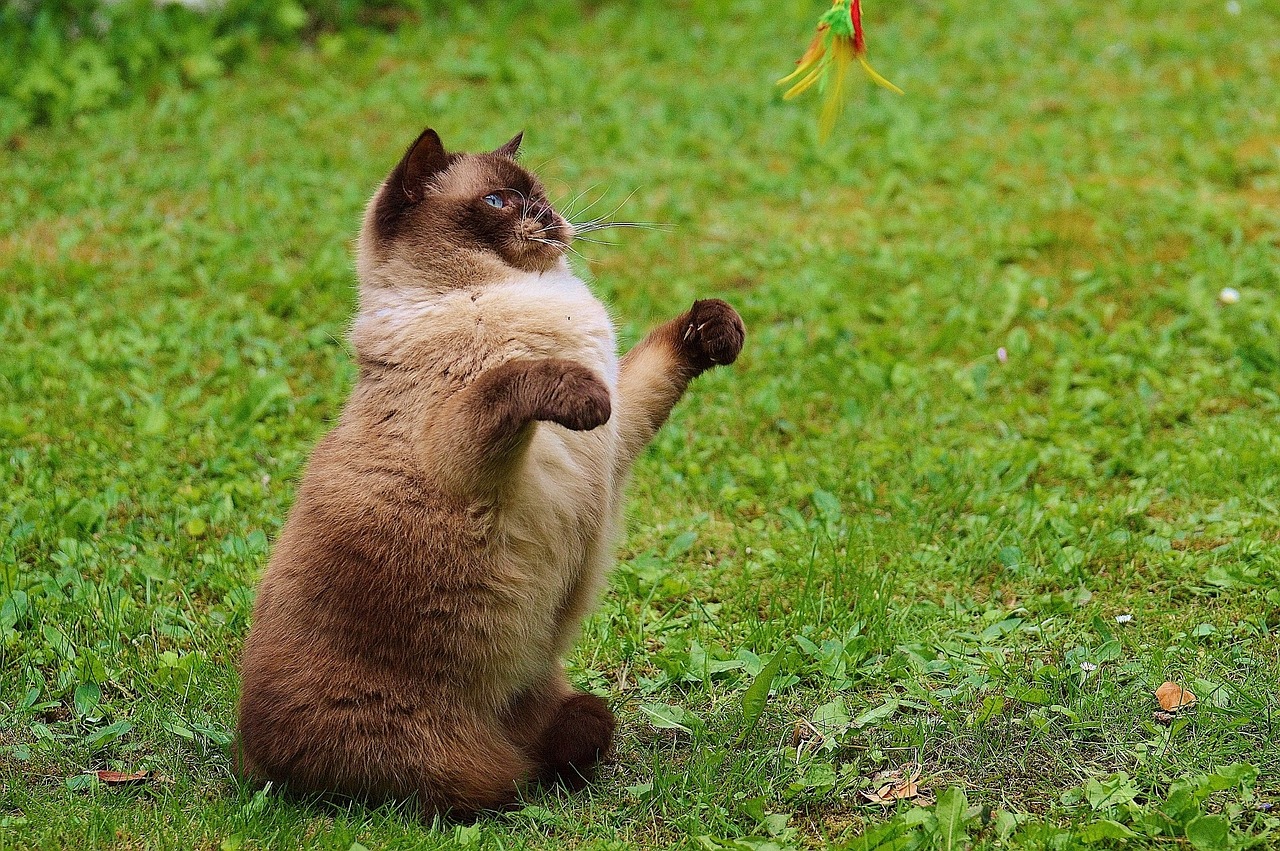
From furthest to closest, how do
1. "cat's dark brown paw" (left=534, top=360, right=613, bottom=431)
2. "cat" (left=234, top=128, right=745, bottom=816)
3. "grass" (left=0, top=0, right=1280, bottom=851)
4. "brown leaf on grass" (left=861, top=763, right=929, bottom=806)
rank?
"grass" (left=0, top=0, right=1280, bottom=851) < "brown leaf on grass" (left=861, top=763, right=929, bottom=806) < "cat" (left=234, top=128, right=745, bottom=816) < "cat's dark brown paw" (left=534, top=360, right=613, bottom=431)

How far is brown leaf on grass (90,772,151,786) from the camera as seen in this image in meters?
3.63

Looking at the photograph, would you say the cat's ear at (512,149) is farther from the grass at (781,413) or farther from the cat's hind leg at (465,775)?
the cat's hind leg at (465,775)

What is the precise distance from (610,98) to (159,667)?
560 centimetres

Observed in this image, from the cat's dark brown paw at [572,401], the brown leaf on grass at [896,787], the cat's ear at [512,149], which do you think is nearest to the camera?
the cat's dark brown paw at [572,401]

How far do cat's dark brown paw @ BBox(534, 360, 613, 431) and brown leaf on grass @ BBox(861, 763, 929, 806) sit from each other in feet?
3.98

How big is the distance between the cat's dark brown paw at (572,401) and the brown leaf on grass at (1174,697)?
5.80 feet

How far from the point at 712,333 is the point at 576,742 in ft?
3.88

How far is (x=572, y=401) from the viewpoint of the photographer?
299cm

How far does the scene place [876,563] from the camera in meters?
4.64

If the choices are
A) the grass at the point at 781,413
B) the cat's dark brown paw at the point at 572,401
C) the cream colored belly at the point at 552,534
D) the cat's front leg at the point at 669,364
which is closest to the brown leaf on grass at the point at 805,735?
the grass at the point at 781,413

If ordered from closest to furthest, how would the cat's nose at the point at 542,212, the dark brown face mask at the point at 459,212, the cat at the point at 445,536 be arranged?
the cat at the point at 445,536 < the dark brown face mask at the point at 459,212 < the cat's nose at the point at 542,212

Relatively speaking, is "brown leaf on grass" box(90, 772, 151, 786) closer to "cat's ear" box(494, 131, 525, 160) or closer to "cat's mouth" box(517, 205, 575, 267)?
"cat's mouth" box(517, 205, 575, 267)

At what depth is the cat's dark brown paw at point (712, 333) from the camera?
3.79 metres

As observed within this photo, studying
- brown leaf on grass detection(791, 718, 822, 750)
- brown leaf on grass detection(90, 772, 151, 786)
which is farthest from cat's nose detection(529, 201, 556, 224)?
brown leaf on grass detection(90, 772, 151, 786)
